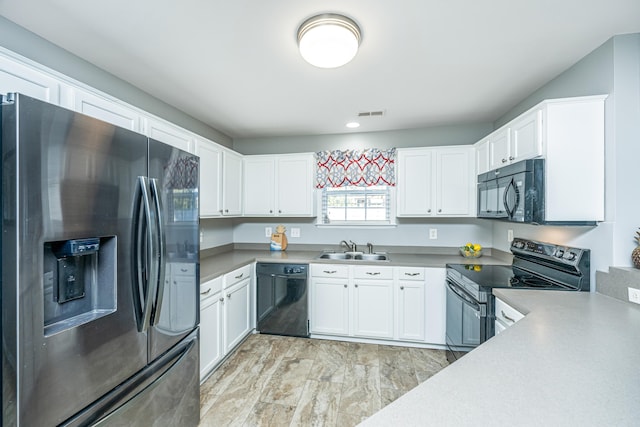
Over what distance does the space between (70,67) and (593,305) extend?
3.44 metres

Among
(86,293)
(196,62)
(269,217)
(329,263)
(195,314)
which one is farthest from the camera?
(269,217)

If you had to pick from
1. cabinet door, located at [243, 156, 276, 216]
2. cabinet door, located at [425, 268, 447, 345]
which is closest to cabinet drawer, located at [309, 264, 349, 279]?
cabinet door, located at [425, 268, 447, 345]

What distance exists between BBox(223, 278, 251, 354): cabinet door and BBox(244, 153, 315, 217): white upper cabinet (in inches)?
37.3

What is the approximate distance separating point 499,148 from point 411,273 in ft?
4.54

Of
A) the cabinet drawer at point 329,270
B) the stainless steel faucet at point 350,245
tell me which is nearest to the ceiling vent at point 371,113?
the stainless steel faucet at point 350,245

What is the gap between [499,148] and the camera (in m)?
2.47

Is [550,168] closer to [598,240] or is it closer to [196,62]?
[598,240]

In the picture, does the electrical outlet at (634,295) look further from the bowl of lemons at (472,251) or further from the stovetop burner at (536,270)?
the bowl of lemons at (472,251)

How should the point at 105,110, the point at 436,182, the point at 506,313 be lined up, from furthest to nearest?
1. the point at 436,182
2. the point at 506,313
3. the point at 105,110

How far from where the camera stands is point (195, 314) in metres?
1.78

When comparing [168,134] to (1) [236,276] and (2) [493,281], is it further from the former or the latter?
(2) [493,281]

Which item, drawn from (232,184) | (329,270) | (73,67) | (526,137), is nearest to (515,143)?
(526,137)

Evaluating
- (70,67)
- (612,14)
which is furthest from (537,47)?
(70,67)

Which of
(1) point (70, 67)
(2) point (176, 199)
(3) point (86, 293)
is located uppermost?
(1) point (70, 67)
